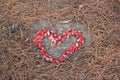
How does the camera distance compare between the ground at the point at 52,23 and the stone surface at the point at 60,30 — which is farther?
the stone surface at the point at 60,30

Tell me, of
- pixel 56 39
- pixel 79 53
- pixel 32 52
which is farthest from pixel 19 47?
pixel 79 53

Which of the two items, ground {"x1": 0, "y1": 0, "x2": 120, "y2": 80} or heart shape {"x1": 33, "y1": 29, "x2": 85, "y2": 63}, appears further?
heart shape {"x1": 33, "y1": 29, "x2": 85, "y2": 63}

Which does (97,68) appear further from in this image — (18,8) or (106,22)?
(18,8)

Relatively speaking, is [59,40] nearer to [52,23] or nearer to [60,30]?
[60,30]

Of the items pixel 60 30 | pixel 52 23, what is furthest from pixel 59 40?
pixel 52 23
